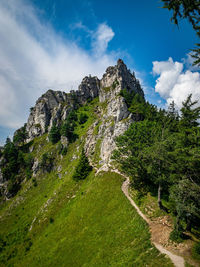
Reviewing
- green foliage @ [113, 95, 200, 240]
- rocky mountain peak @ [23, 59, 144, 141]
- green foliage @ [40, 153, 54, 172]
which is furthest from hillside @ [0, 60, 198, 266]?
rocky mountain peak @ [23, 59, 144, 141]

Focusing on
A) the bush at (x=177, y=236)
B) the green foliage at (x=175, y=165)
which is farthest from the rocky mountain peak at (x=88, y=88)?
the bush at (x=177, y=236)

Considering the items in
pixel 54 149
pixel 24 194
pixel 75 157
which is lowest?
pixel 24 194

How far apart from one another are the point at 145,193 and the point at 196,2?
28088 mm

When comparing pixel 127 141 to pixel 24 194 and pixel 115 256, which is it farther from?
pixel 24 194

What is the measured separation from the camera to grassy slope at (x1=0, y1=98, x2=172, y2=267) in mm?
16312

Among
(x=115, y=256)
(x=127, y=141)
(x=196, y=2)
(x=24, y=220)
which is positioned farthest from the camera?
(x=24, y=220)

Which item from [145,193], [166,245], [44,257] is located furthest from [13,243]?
[166,245]

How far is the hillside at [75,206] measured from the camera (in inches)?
710

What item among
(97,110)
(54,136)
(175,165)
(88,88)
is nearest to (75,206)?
(175,165)

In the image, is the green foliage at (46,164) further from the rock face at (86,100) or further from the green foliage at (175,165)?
the green foliage at (175,165)

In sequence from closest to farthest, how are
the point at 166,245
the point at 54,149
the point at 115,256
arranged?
the point at 166,245 → the point at 115,256 → the point at 54,149

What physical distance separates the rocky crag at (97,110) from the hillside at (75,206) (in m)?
0.65

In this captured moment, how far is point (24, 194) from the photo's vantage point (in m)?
59.5

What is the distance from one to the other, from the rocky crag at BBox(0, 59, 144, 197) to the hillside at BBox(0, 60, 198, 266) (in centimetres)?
65
